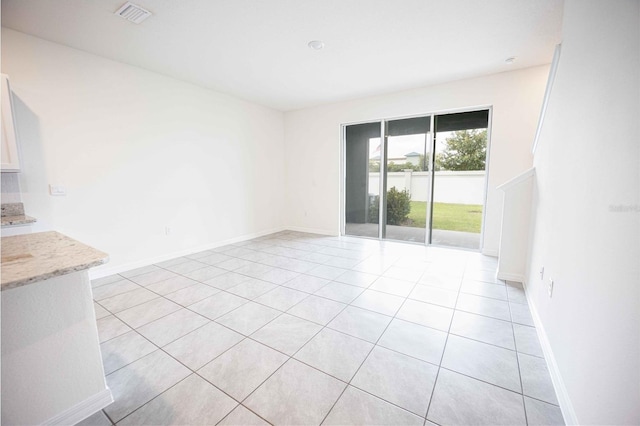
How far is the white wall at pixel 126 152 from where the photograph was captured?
274cm

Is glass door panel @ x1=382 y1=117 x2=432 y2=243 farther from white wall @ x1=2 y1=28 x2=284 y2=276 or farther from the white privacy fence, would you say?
white wall @ x1=2 y1=28 x2=284 y2=276

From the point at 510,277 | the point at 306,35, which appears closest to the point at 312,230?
the point at 510,277

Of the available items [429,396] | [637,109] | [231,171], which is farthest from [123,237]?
[637,109]

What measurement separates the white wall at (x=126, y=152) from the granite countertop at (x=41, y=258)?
1844 millimetres

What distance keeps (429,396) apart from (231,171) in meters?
4.46

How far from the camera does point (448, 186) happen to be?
4.56 meters

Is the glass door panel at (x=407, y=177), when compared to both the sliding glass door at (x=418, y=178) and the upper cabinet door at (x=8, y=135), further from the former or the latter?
the upper cabinet door at (x=8, y=135)

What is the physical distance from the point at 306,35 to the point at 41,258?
2810 mm

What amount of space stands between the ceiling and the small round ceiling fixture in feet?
0.21

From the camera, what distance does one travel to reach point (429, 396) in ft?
4.81

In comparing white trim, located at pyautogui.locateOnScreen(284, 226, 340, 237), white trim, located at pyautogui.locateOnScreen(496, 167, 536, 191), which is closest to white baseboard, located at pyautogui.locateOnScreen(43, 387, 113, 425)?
white trim, located at pyautogui.locateOnScreen(496, 167, 536, 191)

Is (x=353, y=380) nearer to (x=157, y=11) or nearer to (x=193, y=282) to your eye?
(x=193, y=282)

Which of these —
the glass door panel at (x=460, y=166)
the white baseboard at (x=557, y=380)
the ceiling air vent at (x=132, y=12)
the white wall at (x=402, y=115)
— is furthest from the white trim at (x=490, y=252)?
the ceiling air vent at (x=132, y=12)

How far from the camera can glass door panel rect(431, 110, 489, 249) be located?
4.18 metres
